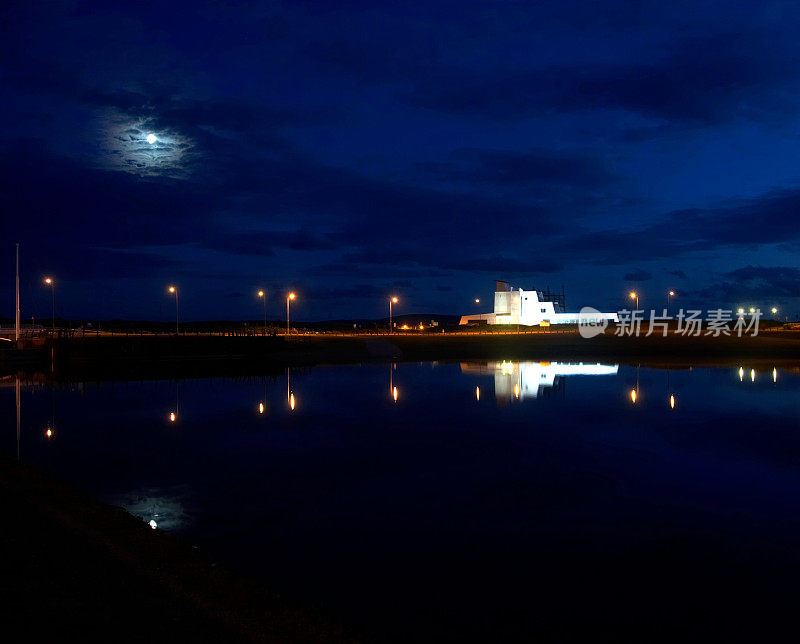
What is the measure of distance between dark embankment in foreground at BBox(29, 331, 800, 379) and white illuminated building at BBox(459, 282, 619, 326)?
48.3 meters

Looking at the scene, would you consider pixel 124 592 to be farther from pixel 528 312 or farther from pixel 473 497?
pixel 528 312

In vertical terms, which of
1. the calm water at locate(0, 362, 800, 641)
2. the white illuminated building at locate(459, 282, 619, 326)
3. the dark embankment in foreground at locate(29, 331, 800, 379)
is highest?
the white illuminated building at locate(459, 282, 619, 326)

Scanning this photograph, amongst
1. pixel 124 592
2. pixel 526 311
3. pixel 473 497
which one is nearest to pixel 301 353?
pixel 473 497

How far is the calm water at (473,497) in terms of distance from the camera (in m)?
8.43

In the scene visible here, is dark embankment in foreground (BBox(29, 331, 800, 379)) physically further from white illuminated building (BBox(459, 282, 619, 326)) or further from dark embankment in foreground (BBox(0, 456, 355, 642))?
white illuminated building (BBox(459, 282, 619, 326))

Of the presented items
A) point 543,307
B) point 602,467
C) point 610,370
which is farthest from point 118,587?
point 543,307

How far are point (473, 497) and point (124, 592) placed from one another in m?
6.98

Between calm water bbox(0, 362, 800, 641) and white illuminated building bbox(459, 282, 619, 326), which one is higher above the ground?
white illuminated building bbox(459, 282, 619, 326)

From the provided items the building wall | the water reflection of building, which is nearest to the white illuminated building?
the building wall

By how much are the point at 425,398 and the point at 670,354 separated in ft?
120

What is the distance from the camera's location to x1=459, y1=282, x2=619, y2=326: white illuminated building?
11938 centimetres

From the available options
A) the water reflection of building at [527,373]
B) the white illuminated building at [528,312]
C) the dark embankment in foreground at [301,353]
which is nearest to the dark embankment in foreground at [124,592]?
the water reflection of building at [527,373]

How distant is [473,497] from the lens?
12.9 meters

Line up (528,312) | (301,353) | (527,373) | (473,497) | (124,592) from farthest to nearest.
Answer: (528,312) < (301,353) < (527,373) < (473,497) < (124,592)
